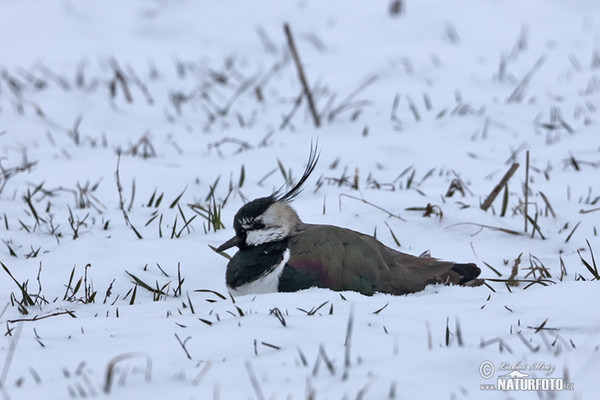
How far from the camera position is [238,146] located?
5.76 meters

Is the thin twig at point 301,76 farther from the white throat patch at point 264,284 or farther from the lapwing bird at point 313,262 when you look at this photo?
the white throat patch at point 264,284

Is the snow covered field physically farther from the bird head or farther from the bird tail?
the bird head

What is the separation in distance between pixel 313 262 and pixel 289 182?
160 cm

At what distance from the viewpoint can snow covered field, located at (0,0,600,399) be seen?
2.18m

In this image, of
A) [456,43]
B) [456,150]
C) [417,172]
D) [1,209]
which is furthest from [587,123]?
[1,209]

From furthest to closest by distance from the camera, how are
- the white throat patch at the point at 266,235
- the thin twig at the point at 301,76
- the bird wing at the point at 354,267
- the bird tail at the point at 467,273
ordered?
the thin twig at the point at 301,76 < the white throat patch at the point at 266,235 < the bird tail at the point at 467,273 < the bird wing at the point at 354,267

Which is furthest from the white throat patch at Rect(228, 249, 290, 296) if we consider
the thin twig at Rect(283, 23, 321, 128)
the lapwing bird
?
the thin twig at Rect(283, 23, 321, 128)

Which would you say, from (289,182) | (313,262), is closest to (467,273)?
(313,262)

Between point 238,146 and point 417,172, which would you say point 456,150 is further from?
point 238,146

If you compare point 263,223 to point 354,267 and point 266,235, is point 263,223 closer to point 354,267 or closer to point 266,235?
point 266,235

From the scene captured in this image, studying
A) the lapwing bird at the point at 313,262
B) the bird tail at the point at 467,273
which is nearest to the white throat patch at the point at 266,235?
the lapwing bird at the point at 313,262

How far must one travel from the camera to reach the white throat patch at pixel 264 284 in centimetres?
314

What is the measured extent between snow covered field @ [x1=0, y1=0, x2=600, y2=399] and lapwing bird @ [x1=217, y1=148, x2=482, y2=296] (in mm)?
133

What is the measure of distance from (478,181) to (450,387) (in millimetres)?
3097
